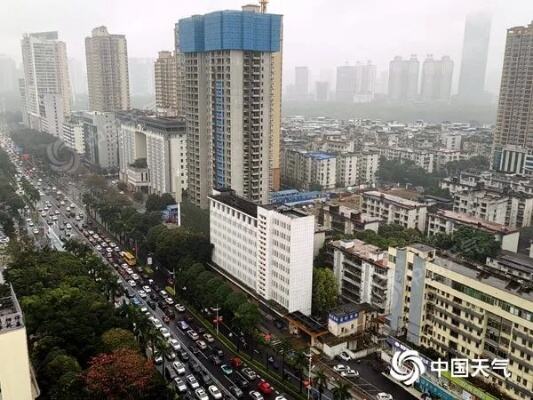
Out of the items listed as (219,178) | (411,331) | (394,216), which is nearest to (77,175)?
(219,178)

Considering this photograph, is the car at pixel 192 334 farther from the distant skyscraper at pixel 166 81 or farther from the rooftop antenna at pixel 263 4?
the distant skyscraper at pixel 166 81

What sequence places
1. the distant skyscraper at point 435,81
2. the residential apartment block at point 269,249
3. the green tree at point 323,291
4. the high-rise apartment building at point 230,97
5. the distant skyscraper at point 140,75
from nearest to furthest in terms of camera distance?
the residential apartment block at point 269,249, the green tree at point 323,291, the high-rise apartment building at point 230,97, the distant skyscraper at point 140,75, the distant skyscraper at point 435,81

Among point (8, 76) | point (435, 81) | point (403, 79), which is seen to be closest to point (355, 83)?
point (403, 79)

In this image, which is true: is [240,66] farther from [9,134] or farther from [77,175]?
[9,134]

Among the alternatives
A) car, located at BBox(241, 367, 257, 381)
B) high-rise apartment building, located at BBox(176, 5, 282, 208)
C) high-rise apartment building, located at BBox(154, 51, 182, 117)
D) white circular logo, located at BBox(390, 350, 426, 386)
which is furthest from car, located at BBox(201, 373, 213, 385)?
high-rise apartment building, located at BBox(154, 51, 182, 117)

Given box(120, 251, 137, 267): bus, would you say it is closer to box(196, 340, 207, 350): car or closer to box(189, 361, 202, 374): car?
box(196, 340, 207, 350): car

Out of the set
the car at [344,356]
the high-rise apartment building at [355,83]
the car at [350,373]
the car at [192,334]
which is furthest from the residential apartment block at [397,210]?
the high-rise apartment building at [355,83]
